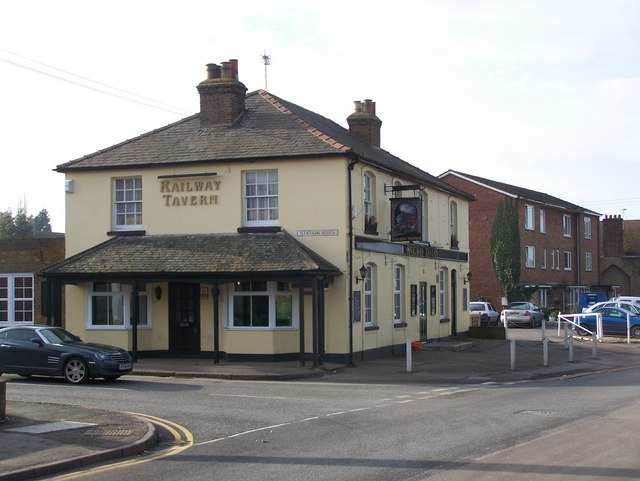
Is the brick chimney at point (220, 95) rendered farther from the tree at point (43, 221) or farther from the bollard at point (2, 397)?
the tree at point (43, 221)

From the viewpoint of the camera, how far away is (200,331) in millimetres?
25734

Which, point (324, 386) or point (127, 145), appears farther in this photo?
point (127, 145)

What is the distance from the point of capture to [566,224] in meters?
63.9

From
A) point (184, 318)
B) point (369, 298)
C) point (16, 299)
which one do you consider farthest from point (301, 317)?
point (16, 299)

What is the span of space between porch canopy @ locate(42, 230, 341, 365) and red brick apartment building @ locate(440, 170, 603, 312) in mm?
32389

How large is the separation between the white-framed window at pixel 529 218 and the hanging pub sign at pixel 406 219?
32230mm

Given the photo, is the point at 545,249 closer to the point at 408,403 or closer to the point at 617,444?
the point at 408,403

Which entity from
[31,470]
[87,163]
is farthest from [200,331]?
[31,470]

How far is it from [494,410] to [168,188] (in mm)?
14776

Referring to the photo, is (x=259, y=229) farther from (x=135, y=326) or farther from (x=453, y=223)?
(x=453, y=223)

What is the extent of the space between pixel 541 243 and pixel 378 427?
4889cm

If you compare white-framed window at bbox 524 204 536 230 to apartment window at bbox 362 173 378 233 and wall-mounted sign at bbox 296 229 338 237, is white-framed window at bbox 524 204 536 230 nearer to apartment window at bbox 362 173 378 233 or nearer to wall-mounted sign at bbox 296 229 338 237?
apartment window at bbox 362 173 378 233

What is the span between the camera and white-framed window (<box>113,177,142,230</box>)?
2692 cm

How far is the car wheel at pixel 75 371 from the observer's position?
19.4 metres
